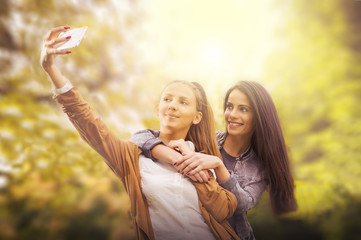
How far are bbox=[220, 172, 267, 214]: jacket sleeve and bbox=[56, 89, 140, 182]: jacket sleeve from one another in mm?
393

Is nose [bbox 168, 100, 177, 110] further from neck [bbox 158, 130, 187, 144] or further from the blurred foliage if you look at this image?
the blurred foliage

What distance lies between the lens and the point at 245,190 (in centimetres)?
135

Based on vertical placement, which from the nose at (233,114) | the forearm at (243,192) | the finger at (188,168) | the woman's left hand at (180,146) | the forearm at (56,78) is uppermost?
the forearm at (56,78)

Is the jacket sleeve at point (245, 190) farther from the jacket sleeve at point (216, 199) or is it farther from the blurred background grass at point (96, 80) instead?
the blurred background grass at point (96, 80)

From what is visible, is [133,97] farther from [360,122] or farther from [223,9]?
[360,122]

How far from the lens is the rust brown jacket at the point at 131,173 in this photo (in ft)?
3.44

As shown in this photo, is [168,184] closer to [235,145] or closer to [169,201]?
[169,201]

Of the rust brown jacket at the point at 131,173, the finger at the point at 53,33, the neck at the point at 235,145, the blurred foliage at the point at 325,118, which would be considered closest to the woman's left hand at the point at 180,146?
the rust brown jacket at the point at 131,173

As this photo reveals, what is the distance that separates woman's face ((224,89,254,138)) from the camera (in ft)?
4.50

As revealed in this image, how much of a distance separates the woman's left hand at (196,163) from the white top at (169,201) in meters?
0.04

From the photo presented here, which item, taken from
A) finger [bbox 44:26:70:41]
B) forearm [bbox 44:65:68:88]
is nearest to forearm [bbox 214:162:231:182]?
forearm [bbox 44:65:68:88]

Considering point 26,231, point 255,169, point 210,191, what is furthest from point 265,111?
point 26,231

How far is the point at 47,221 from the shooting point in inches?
61.1

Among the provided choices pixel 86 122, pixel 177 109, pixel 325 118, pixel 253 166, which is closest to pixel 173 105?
pixel 177 109
